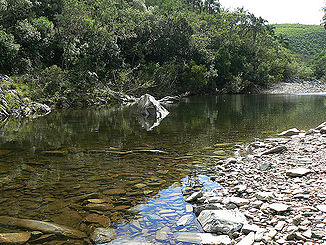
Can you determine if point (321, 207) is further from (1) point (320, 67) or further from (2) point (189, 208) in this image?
(1) point (320, 67)

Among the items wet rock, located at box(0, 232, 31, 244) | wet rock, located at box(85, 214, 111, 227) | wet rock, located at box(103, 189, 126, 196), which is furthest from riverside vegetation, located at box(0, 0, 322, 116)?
wet rock, located at box(0, 232, 31, 244)

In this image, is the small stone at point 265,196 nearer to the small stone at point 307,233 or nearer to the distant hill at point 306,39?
the small stone at point 307,233

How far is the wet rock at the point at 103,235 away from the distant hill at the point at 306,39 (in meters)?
132

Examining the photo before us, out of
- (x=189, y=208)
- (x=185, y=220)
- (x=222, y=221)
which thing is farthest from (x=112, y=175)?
(x=222, y=221)

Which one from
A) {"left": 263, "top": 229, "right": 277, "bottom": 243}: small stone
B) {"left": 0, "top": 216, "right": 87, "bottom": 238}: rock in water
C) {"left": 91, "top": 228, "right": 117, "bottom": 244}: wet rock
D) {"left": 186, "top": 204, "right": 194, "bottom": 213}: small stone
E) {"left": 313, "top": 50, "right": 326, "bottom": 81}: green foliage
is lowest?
{"left": 186, "top": 204, "right": 194, "bottom": 213}: small stone

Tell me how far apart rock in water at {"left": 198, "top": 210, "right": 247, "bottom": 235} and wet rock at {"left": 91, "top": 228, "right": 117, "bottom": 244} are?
142 cm

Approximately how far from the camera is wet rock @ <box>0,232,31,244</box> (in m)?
3.90

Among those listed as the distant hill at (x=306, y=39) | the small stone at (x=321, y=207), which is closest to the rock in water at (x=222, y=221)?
the small stone at (x=321, y=207)

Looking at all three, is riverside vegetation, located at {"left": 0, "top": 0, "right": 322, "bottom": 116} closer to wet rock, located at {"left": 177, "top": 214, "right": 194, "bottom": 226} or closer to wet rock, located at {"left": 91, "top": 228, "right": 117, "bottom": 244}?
wet rock, located at {"left": 91, "top": 228, "right": 117, "bottom": 244}

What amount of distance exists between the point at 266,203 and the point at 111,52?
114 feet

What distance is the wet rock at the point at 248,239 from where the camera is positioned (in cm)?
366

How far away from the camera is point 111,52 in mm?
36562

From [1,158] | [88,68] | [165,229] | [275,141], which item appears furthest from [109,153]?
[88,68]

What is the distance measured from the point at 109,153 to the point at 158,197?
408 cm
